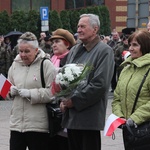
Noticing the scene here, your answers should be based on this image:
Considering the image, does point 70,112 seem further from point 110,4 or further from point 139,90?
point 110,4

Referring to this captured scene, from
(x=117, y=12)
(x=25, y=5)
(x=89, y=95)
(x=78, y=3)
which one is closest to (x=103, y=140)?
(x=89, y=95)

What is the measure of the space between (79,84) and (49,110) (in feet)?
2.54

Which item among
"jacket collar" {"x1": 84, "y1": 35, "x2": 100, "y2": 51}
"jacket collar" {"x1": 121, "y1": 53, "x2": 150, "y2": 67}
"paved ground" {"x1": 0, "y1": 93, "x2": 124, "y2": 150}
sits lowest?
"paved ground" {"x1": 0, "y1": 93, "x2": 124, "y2": 150}

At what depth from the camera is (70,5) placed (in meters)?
39.4

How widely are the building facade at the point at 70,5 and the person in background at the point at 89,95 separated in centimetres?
3116

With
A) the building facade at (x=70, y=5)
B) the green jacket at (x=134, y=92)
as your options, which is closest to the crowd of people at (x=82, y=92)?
the green jacket at (x=134, y=92)

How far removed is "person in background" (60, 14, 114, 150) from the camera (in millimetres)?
6348

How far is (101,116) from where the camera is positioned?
21.3 feet

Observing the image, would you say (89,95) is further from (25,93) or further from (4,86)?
(4,86)

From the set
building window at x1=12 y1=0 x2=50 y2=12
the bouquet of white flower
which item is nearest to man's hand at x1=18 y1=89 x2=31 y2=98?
the bouquet of white flower

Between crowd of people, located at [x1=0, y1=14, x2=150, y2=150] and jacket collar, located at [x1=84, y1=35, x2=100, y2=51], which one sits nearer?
crowd of people, located at [x1=0, y1=14, x2=150, y2=150]

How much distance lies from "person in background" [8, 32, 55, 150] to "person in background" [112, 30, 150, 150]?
987 mm

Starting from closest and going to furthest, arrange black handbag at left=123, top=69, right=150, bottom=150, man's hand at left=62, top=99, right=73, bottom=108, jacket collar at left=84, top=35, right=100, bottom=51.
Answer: black handbag at left=123, top=69, right=150, bottom=150, man's hand at left=62, top=99, right=73, bottom=108, jacket collar at left=84, top=35, right=100, bottom=51

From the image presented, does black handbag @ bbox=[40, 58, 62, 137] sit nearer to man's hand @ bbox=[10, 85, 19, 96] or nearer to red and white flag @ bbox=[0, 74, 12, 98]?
man's hand @ bbox=[10, 85, 19, 96]
